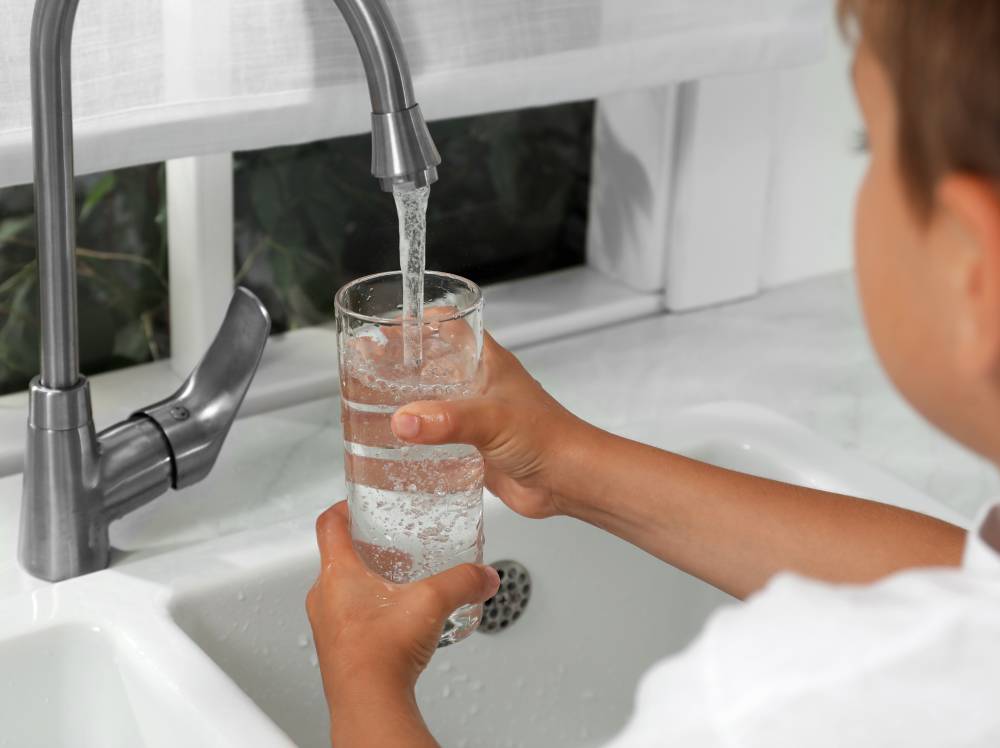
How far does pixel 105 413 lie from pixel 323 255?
0.23 meters

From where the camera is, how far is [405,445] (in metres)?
0.74

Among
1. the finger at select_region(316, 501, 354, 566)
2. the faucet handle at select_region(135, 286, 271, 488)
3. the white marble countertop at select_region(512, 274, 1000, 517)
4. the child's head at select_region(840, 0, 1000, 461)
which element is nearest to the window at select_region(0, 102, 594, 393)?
the white marble countertop at select_region(512, 274, 1000, 517)

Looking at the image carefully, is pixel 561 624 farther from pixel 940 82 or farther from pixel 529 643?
pixel 940 82

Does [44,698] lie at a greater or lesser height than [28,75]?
lesser

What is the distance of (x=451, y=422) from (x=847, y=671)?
0.28 meters

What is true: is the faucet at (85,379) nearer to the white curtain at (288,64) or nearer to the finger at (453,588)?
the white curtain at (288,64)

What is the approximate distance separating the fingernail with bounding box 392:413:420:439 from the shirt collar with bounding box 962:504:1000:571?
0.27 meters

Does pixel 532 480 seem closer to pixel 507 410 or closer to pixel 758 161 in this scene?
pixel 507 410

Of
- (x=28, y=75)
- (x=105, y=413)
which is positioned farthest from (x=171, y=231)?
(x=28, y=75)

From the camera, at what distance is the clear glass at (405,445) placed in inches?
28.9

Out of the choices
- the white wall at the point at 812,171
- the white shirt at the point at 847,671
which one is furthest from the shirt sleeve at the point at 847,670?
the white wall at the point at 812,171

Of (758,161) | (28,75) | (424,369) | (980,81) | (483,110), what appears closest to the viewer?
(980,81)

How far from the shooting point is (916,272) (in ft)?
1.64

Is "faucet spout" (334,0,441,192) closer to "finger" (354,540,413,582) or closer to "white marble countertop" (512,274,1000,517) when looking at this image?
"finger" (354,540,413,582)
